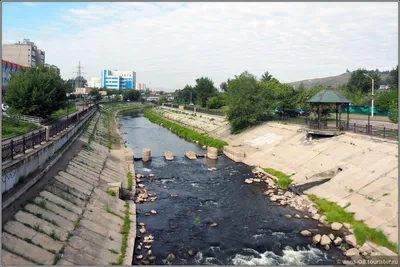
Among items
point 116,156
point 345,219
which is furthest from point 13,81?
point 345,219

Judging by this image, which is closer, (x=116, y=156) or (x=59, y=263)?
(x=59, y=263)

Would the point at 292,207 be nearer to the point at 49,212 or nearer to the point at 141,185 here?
the point at 141,185

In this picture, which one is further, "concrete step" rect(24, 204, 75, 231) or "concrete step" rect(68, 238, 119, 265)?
"concrete step" rect(24, 204, 75, 231)

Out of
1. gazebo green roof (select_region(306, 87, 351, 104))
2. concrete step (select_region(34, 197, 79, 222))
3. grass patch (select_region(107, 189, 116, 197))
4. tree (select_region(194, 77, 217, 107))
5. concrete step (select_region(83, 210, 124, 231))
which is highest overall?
tree (select_region(194, 77, 217, 107))

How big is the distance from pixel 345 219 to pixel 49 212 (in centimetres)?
1724

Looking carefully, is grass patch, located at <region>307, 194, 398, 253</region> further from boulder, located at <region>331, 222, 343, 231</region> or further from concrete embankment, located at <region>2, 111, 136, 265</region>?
concrete embankment, located at <region>2, 111, 136, 265</region>

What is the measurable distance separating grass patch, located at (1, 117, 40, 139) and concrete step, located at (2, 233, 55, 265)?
19982 millimetres

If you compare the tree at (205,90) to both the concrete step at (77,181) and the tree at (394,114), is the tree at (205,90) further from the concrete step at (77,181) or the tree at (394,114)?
the concrete step at (77,181)

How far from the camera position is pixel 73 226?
18.2 metres

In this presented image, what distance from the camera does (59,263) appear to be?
14.8 m

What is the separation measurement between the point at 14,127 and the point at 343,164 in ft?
109

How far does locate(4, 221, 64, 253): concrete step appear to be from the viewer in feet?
50.0

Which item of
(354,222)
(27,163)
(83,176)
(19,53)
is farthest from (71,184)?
(19,53)

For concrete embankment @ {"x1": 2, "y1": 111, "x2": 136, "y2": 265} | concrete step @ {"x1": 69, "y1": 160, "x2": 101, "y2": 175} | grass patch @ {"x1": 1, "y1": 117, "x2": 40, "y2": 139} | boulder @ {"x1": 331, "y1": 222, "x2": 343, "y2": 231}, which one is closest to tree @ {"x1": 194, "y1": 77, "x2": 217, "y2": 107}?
grass patch @ {"x1": 1, "y1": 117, "x2": 40, "y2": 139}
